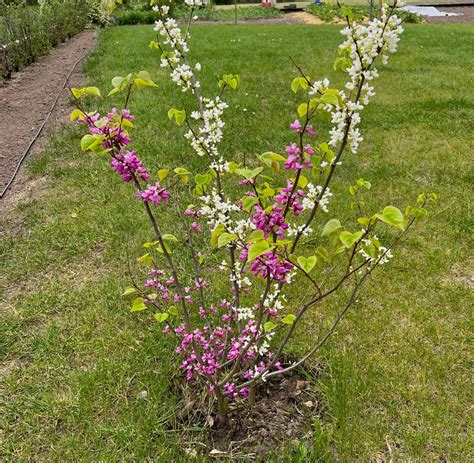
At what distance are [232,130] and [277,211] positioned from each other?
13.7 feet

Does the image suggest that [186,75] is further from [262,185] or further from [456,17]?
[456,17]

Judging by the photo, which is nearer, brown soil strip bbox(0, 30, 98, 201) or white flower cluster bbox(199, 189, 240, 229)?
white flower cluster bbox(199, 189, 240, 229)

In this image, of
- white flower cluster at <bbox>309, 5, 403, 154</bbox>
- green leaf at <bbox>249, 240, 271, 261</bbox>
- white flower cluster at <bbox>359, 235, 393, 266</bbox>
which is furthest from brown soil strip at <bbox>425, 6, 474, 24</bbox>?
green leaf at <bbox>249, 240, 271, 261</bbox>

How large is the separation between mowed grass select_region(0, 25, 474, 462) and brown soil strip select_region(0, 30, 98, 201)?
1.09ft

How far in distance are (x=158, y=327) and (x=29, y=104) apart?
524 cm

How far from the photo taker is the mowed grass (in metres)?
2.15

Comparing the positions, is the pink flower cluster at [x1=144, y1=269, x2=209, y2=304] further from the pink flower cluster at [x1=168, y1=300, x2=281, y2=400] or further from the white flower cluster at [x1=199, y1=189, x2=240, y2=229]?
the white flower cluster at [x1=199, y1=189, x2=240, y2=229]

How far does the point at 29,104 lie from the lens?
662cm

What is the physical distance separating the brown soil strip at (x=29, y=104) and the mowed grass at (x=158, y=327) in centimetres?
33

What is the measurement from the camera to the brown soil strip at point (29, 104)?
16.8 ft

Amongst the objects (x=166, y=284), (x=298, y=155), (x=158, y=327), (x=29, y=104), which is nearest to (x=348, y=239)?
(x=298, y=155)

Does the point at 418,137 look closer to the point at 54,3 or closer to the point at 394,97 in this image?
the point at 394,97

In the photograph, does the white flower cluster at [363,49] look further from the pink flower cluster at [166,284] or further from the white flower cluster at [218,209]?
the pink flower cluster at [166,284]

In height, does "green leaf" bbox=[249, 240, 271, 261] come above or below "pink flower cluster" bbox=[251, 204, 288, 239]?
above
